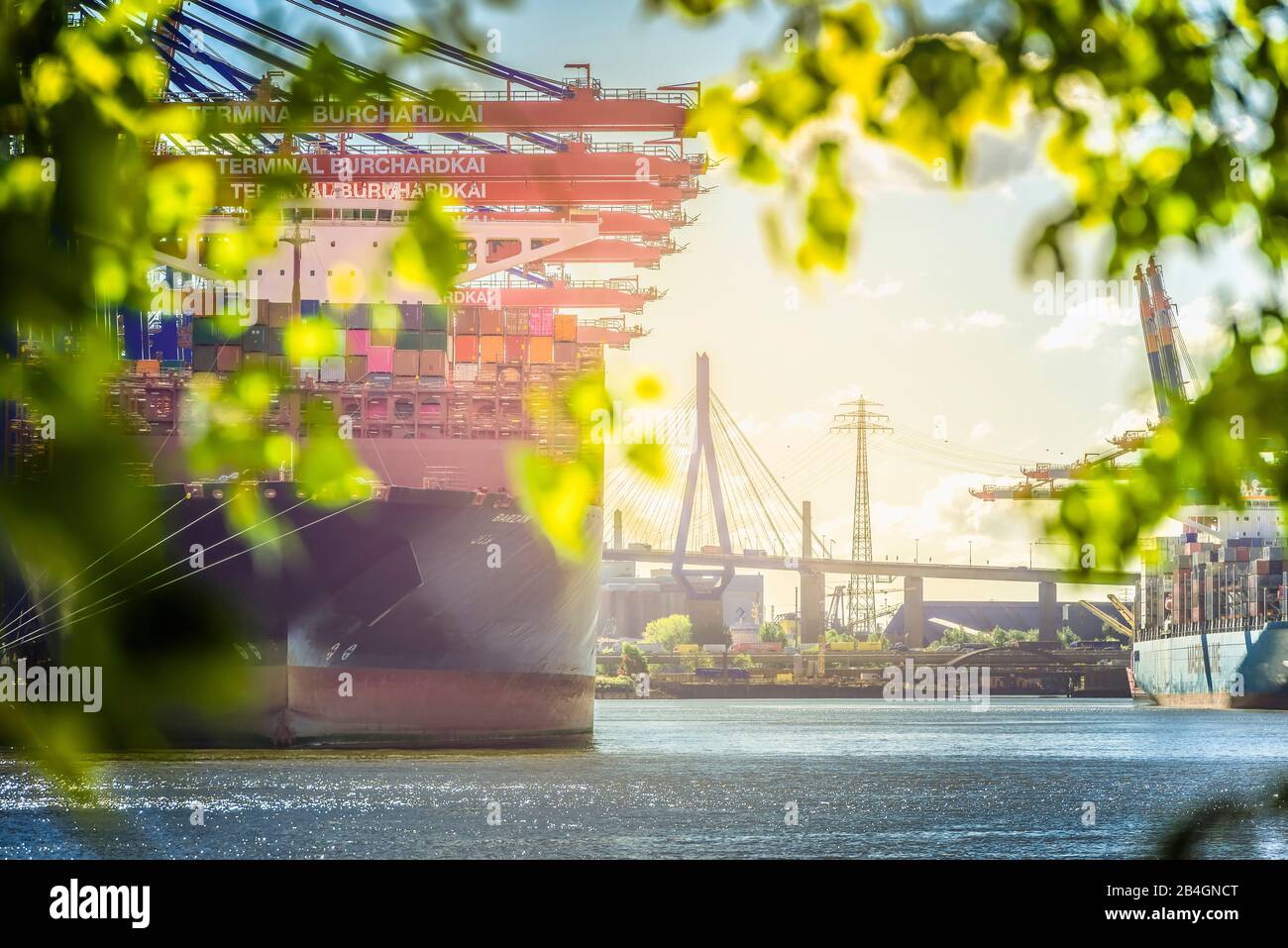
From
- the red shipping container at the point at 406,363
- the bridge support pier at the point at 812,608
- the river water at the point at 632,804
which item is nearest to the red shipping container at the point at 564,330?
the red shipping container at the point at 406,363

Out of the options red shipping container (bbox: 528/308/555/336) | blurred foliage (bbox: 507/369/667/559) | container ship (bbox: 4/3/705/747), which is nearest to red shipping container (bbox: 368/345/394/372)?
container ship (bbox: 4/3/705/747)

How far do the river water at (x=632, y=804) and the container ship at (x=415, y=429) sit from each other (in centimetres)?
171

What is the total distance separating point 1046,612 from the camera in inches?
6708

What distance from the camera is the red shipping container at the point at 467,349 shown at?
44.2 meters

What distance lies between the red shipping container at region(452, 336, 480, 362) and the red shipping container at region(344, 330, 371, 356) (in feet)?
7.89

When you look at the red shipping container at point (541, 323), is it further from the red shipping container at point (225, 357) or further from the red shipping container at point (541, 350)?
the red shipping container at point (225, 357)

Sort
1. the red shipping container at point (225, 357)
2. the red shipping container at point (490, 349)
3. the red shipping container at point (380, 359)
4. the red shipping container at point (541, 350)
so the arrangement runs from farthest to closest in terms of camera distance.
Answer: the red shipping container at point (541, 350), the red shipping container at point (490, 349), the red shipping container at point (225, 357), the red shipping container at point (380, 359)

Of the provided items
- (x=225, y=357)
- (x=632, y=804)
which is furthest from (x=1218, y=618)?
(x=632, y=804)

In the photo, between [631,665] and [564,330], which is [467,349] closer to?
[564,330]

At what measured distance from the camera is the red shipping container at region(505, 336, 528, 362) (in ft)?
147

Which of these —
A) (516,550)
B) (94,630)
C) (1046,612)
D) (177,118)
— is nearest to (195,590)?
(94,630)

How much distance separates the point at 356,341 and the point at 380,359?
1.18 metres

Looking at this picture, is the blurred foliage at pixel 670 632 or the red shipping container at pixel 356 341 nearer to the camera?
the red shipping container at pixel 356 341

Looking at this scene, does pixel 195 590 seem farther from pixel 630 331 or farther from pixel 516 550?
pixel 630 331
